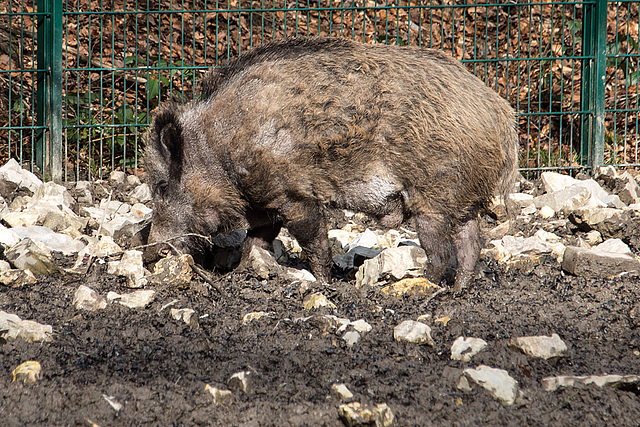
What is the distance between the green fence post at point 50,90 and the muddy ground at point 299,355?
3.63 meters

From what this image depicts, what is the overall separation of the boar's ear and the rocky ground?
664mm

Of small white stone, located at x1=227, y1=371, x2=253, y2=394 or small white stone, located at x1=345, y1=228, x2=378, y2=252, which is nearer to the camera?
small white stone, located at x1=227, y1=371, x2=253, y2=394

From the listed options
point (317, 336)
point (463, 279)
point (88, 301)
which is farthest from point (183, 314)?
point (463, 279)

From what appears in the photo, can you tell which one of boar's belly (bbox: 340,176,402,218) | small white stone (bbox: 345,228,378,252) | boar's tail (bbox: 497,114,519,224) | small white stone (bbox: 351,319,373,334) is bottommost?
small white stone (bbox: 345,228,378,252)

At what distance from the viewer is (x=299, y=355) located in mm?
2912

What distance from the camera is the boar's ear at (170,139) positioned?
4.43m

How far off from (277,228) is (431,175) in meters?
1.32

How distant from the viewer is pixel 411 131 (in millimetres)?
4043

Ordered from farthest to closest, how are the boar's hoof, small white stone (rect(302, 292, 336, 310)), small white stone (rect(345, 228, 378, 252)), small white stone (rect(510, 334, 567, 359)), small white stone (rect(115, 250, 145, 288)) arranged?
small white stone (rect(345, 228, 378, 252)), the boar's hoof, small white stone (rect(115, 250, 145, 288)), small white stone (rect(302, 292, 336, 310)), small white stone (rect(510, 334, 567, 359))

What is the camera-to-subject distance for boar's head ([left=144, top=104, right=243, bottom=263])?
443cm

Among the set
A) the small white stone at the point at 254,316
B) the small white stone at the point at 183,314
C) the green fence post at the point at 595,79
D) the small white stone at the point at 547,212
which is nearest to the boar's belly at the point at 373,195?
the small white stone at the point at 254,316

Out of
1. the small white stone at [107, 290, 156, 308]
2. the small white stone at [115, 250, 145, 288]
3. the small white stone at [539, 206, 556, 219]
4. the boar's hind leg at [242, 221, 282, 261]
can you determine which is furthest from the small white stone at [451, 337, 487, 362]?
the small white stone at [539, 206, 556, 219]

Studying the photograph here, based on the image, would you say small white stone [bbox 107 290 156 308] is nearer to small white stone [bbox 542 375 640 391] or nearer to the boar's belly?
the boar's belly

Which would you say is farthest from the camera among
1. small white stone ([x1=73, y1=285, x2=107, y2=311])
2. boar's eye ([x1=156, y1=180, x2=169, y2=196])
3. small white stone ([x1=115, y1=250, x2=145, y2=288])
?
boar's eye ([x1=156, y1=180, x2=169, y2=196])
